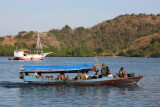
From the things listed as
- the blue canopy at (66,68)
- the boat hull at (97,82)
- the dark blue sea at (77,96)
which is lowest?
the dark blue sea at (77,96)

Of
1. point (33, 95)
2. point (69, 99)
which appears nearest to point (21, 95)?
point (33, 95)

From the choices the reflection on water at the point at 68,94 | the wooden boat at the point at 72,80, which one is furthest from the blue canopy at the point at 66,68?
the reflection on water at the point at 68,94

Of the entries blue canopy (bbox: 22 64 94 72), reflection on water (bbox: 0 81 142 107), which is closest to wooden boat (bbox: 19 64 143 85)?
blue canopy (bbox: 22 64 94 72)

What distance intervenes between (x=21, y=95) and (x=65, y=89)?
5.45 m

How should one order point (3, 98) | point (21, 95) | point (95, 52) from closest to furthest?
1. point (3, 98)
2. point (21, 95)
3. point (95, 52)

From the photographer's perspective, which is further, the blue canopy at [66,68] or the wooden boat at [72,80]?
the blue canopy at [66,68]

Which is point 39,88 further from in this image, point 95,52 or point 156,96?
point 95,52

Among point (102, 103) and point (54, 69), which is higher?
point (54, 69)

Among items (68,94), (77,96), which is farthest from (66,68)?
(77,96)

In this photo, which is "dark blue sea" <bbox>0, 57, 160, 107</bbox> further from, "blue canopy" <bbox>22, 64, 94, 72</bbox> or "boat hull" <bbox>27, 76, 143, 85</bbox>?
"blue canopy" <bbox>22, 64, 94, 72</bbox>

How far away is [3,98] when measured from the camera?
28672 millimetres

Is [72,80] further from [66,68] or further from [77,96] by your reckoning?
[77,96]

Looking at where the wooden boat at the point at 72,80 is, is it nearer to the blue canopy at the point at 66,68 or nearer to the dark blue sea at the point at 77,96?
the blue canopy at the point at 66,68

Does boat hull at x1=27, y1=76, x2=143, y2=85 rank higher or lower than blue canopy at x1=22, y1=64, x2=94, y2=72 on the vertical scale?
lower
